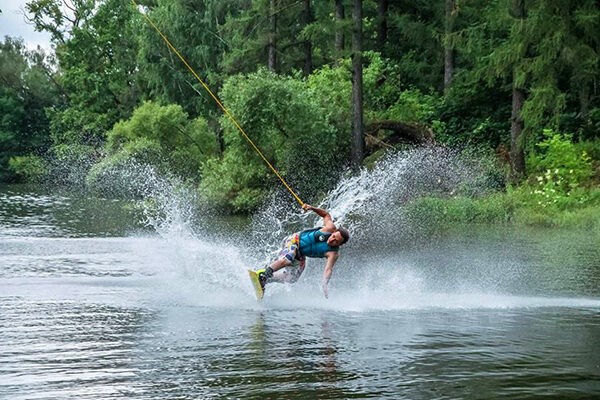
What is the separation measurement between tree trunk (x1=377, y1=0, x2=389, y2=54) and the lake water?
2548cm

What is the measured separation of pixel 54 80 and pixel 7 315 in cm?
6994

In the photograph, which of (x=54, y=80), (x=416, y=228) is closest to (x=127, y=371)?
(x=416, y=228)

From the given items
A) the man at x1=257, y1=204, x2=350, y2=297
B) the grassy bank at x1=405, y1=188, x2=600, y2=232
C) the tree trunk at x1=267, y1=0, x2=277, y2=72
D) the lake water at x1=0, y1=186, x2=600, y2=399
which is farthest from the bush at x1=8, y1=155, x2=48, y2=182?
the man at x1=257, y1=204, x2=350, y2=297

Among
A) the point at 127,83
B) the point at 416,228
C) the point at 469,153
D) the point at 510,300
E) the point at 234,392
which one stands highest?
the point at 127,83

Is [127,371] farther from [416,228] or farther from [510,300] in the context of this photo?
[416,228]

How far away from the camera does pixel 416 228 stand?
26516 millimetres

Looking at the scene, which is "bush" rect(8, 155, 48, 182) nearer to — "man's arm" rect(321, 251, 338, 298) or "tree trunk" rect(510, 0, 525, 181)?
"tree trunk" rect(510, 0, 525, 181)

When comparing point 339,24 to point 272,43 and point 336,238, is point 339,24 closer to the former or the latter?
point 272,43

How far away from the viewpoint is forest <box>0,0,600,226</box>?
29.5 meters

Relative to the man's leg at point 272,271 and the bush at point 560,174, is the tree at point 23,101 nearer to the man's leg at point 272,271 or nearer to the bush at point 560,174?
the bush at point 560,174

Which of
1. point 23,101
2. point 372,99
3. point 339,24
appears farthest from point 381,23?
point 23,101

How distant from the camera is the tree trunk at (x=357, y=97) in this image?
32250 mm

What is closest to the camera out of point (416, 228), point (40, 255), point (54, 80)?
point (40, 255)

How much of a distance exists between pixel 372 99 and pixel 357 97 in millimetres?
6536
